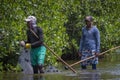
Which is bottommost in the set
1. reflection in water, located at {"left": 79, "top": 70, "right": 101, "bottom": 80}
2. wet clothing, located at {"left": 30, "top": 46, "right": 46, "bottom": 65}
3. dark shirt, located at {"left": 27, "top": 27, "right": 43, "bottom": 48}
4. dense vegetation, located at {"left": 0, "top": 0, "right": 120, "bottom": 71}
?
reflection in water, located at {"left": 79, "top": 70, "right": 101, "bottom": 80}

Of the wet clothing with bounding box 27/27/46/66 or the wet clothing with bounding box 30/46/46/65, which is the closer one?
the wet clothing with bounding box 27/27/46/66

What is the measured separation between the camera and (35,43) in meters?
14.1

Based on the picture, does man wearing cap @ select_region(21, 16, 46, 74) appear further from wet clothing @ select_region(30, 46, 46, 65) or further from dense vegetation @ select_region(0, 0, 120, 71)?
dense vegetation @ select_region(0, 0, 120, 71)

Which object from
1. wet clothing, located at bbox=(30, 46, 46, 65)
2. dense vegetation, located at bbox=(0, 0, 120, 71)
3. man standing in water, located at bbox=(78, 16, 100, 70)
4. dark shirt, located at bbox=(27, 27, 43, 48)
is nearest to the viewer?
A: dark shirt, located at bbox=(27, 27, 43, 48)

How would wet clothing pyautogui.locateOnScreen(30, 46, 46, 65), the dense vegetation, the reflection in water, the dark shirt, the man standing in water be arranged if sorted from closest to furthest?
1. the reflection in water
2. the dark shirt
3. wet clothing pyautogui.locateOnScreen(30, 46, 46, 65)
4. the man standing in water
5. the dense vegetation

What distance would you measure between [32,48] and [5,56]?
8.83 feet

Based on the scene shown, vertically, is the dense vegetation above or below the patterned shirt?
above

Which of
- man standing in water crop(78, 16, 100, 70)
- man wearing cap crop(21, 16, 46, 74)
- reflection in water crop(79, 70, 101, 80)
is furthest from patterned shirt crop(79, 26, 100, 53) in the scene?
man wearing cap crop(21, 16, 46, 74)

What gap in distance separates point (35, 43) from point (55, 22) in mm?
6119

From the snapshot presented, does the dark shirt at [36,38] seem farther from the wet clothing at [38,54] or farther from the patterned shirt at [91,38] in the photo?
the patterned shirt at [91,38]

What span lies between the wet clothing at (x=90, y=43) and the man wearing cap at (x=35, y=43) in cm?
214

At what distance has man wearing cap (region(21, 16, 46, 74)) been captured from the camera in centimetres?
1413

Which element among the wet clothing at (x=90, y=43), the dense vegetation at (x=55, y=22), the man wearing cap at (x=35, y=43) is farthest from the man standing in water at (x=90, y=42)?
the man wearing cap at (x=35, y=43)

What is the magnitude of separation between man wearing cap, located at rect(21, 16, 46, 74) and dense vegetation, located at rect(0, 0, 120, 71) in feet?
6.26
